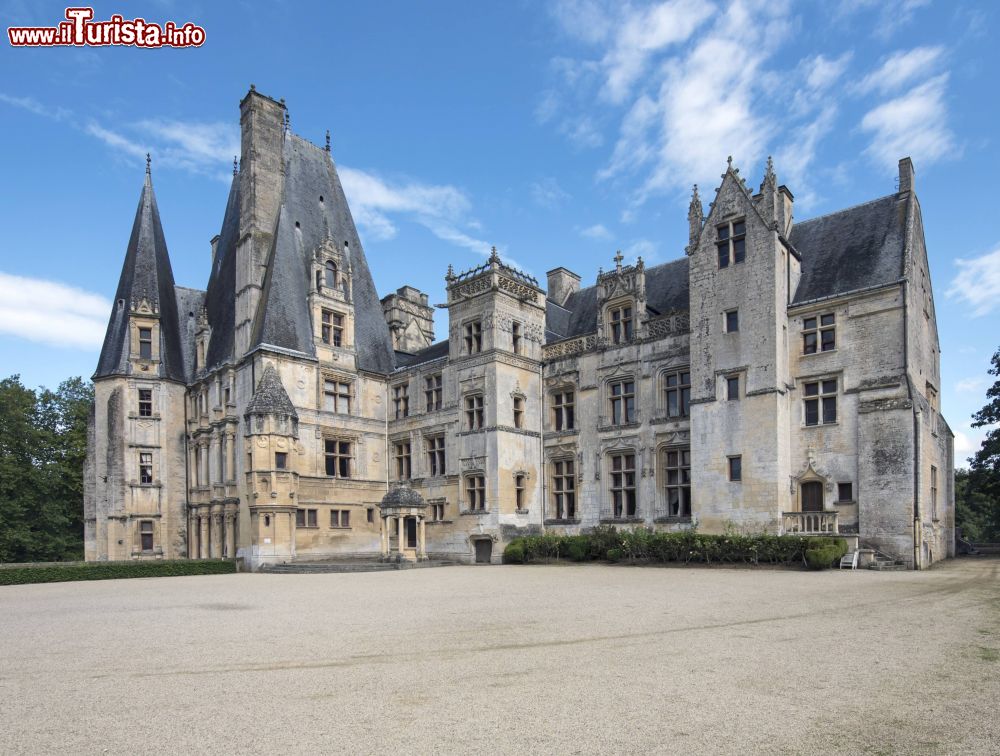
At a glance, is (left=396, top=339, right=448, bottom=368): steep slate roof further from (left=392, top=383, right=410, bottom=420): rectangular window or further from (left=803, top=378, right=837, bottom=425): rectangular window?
(left=803, top=378, right=837, bottom=425): rectangular window

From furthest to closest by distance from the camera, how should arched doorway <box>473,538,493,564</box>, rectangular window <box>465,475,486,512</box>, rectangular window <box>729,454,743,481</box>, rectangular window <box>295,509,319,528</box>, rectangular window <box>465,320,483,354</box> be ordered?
rectangular window <box>465,320,483,354</box> < rectangular window <box>295,509,319,528</box> < rectangular window <box>465,475,486,512</box> < arched doorway <box>473,538,493,564</box> < rectangular window <box>729,454,743,481</box>

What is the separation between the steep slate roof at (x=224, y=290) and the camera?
35.0 metres

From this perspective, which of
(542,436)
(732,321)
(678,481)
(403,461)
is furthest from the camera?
(403,461)

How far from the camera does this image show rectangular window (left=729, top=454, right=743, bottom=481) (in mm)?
24828

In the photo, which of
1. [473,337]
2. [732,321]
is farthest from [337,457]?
[732,321]

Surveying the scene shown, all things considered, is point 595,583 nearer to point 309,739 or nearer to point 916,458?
point 916,458

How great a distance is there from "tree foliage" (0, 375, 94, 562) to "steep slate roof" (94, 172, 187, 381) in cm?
1103

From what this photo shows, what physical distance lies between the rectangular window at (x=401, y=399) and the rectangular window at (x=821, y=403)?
18118 mm

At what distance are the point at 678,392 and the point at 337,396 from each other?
51.0 feet

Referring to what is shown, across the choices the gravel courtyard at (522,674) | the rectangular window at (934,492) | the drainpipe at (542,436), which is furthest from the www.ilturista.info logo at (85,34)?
the rectangular window at (934,492)

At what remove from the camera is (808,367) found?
24906mm

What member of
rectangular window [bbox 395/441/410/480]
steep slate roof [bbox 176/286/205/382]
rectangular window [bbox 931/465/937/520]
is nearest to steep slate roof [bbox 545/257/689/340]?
rectangular window [bbox 395/441/410/480]

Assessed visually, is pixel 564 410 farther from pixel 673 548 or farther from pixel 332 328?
pixel 332 328

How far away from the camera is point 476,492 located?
30922mm
